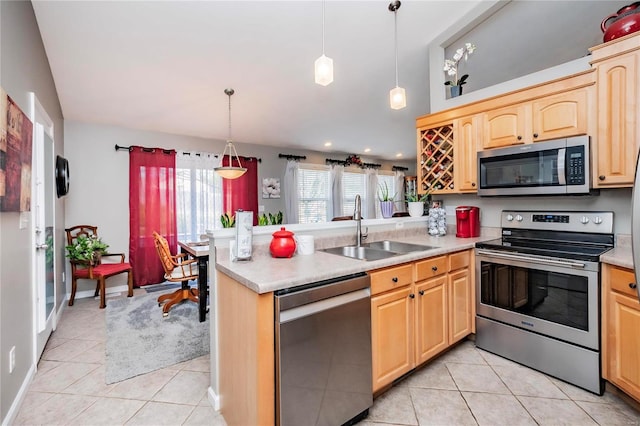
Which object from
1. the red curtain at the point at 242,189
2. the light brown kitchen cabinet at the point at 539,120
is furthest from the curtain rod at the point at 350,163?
the light brown kitchen cabinet at the point at 539,120

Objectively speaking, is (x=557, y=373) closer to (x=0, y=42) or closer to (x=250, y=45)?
(x=250, y=45)

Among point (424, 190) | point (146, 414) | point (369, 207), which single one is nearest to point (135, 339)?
point (146, 414)

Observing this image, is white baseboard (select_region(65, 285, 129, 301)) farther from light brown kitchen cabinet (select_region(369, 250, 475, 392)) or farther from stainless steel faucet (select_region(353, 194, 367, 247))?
light brown kitchen cabinet (select_region(369, 250, 475, 392))

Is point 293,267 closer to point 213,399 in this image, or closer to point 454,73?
point 213,399

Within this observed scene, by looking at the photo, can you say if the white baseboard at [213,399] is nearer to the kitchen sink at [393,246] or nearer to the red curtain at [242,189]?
the kitchen sink at [393,246]

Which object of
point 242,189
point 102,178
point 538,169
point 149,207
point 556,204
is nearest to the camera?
point 538,169

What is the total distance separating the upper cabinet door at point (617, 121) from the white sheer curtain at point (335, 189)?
485cm

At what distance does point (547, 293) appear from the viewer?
6.50 ft

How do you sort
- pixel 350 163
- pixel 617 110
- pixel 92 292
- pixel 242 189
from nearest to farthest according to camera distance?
pixel 617 110 < pixel 92 292 < pixel 242 189 < pixel 350 163

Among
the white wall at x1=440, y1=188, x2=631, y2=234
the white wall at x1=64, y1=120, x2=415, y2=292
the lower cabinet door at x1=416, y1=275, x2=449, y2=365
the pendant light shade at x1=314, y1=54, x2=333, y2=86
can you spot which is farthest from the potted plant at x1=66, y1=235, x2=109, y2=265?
the white wall at x1=440, y1=188, x2=631, y2=234

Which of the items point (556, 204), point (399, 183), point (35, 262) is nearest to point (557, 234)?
point (556, 204)

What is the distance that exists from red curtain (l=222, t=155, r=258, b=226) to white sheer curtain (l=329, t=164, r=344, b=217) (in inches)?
72.1

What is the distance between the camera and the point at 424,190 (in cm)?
305

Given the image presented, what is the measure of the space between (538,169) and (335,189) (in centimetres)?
456
